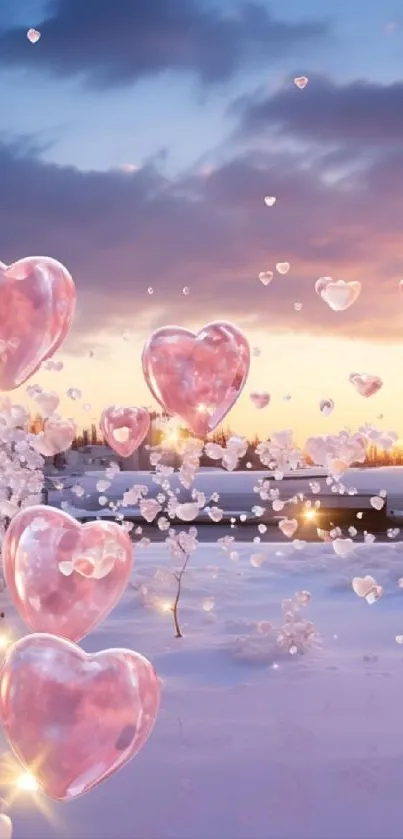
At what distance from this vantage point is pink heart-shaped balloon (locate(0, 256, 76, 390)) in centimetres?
399

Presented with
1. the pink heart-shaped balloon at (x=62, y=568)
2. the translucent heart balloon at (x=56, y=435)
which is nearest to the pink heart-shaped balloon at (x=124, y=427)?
the translucent heart balloon at (x=56, y=435)

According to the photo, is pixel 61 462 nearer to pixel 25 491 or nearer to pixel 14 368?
pixel 25 491

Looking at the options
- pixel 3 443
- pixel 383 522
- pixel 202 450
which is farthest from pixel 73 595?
pixel 383 522

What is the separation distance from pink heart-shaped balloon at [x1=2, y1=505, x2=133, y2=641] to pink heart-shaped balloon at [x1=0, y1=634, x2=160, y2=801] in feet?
2.52

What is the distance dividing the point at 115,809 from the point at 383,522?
781 inches

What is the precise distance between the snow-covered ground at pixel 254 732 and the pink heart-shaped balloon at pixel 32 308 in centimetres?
267

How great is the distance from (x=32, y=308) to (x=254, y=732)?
3899mm

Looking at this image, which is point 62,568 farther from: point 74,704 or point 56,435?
point 56,435

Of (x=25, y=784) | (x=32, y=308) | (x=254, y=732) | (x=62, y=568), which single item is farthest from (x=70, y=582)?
(x=254, y=732)

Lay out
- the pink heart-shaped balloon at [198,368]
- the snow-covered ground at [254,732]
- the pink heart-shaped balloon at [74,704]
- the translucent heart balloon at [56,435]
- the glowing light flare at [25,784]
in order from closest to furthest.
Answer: the pink heart-shaped balloon at [74,704] < the pink heart-shaped balloon at [198,368] < the snow-covered ground at [254,732] < the glowing light flare at [25,784] < the translucent heart balloon at [56,435]

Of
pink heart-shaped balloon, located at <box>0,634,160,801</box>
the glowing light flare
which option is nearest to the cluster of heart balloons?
pink heart-shaped balloon, located at <box>0,634,160,801</box>

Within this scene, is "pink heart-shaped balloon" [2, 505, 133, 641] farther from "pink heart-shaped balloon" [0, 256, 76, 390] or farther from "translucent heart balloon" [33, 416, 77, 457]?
"translucent heart balloon" [33, 416, 77, 457]

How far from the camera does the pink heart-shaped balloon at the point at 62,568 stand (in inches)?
178

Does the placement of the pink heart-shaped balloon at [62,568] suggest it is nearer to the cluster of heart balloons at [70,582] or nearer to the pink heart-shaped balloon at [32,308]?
the cluster of heart balloons at [70,582]
